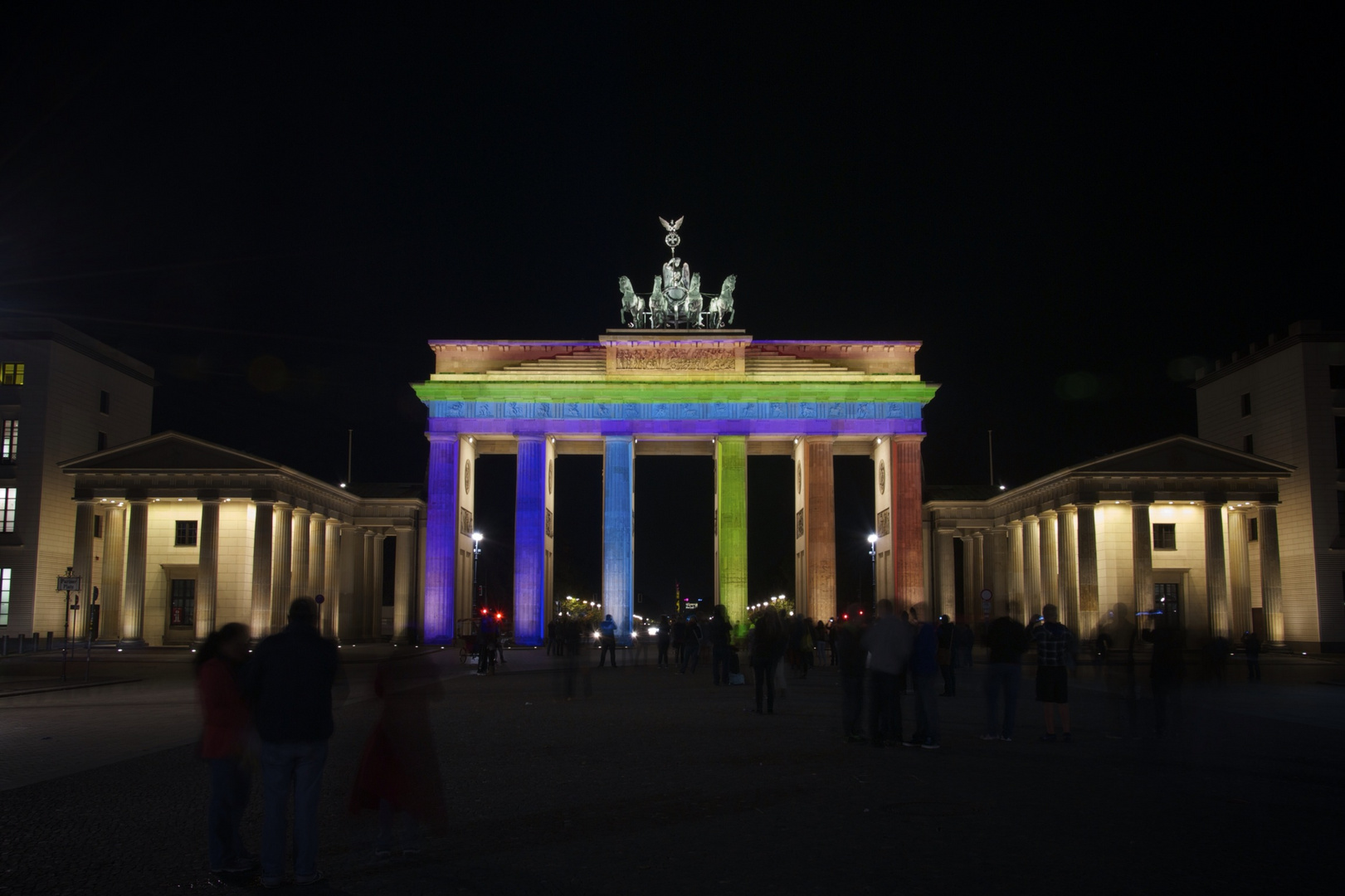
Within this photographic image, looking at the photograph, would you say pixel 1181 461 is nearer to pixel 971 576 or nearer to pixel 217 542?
pixel 971 576

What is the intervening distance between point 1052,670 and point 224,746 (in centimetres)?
1171

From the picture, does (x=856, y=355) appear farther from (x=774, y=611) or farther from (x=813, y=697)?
(x=774, y=611)

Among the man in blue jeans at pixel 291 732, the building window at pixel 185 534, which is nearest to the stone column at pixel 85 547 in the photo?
the building window at pixel 185 534

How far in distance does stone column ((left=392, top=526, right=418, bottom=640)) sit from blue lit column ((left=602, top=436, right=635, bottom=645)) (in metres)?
12.9

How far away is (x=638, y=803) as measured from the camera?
11344mm

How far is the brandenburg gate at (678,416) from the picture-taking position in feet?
199

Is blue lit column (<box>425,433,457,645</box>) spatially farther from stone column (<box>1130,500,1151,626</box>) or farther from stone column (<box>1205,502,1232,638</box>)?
stone column (<box>1205,502,1232,638</box>)

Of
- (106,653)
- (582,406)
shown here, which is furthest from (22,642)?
(582,406)

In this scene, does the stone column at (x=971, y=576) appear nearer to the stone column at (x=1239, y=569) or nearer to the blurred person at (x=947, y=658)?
the stone column at (x=1239, y=569)

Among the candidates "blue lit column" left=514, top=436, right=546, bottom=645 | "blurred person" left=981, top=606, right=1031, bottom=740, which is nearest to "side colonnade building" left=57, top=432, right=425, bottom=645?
"blue lit column" left=514, top=436, right=546, bottom=645

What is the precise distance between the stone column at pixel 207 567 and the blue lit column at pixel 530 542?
14.5 metres

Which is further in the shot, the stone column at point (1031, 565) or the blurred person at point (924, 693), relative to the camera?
the stone column at point (1031, 565)

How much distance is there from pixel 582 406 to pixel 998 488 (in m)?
26.1

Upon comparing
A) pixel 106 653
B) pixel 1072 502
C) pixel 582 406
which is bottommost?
pixel 106 653
